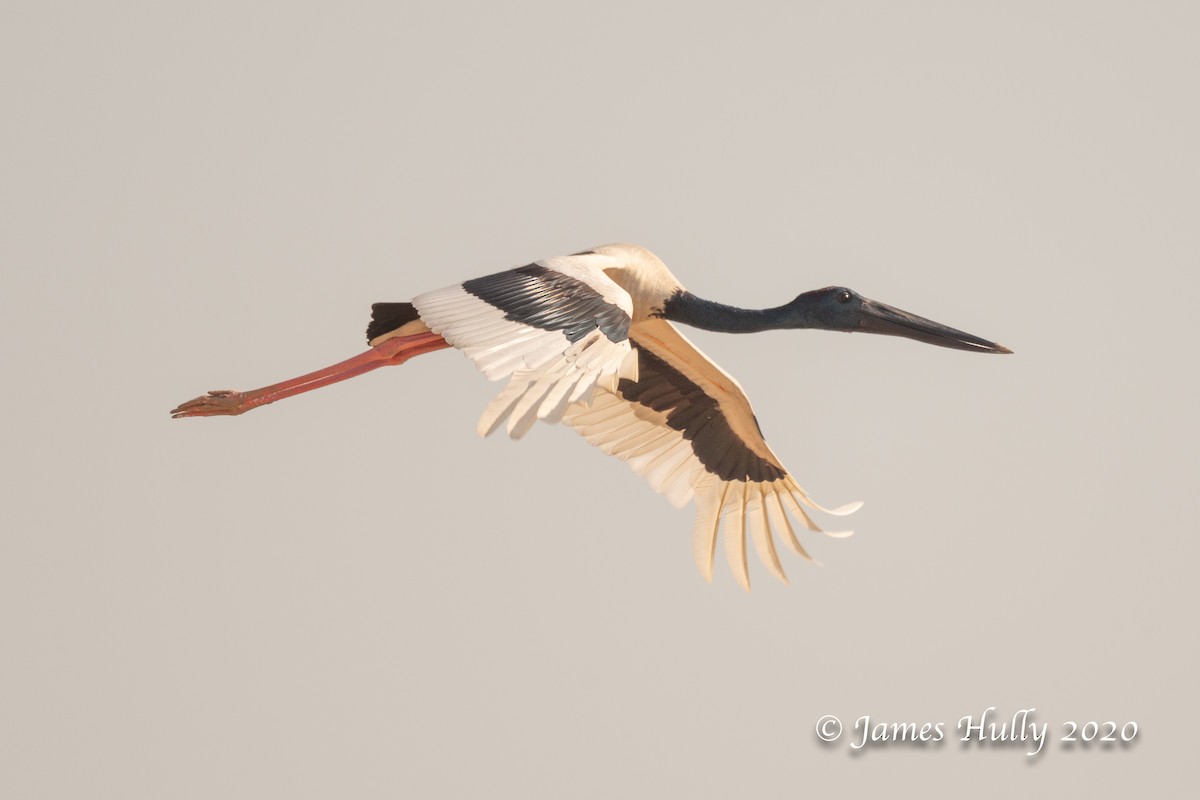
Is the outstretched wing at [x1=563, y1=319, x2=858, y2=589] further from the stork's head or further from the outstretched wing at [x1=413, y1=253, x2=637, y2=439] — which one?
the outstretched wing at [x1=413, y1=253, x2=637, y2=439]

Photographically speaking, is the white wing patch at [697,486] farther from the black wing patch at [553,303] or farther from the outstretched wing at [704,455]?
the black wing patch at [553,303]

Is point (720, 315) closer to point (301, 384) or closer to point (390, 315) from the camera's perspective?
point (390, 315)

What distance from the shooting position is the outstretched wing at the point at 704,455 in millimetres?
15461

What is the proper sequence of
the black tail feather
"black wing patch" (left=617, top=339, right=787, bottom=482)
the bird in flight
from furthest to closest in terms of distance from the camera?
"black wing patch" (left=617, top=339, right=787, bottom=482) < the black tail feather < the bird in flight

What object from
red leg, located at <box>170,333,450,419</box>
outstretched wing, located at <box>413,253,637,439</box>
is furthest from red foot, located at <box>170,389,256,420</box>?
outstretched wing, located at <box>413,253,637,439</box>

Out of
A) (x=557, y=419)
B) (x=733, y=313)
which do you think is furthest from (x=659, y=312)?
(x=557, y=419)

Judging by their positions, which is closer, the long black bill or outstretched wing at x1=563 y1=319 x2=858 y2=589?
the long black bill

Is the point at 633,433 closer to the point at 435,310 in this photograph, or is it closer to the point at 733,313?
the point at 733,313

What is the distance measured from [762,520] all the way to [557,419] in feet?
16.7

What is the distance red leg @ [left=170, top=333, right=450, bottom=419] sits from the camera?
14352mm

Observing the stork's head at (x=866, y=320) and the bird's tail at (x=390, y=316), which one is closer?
the bird's tail at (x=390, y=316)

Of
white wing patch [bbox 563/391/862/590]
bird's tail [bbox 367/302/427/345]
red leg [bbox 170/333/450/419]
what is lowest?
white wing patch [bbox 563/391/862/590]

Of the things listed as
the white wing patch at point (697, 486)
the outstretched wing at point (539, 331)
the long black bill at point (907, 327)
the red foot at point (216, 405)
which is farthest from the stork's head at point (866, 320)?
the red foot at point (216, 405)

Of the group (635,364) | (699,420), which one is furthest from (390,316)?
(635,364)
